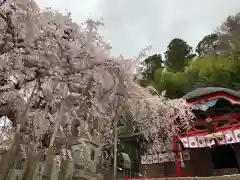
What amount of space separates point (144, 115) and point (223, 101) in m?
5.26

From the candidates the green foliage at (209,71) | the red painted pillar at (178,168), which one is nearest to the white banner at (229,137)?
the red painted pillar at (178,168)

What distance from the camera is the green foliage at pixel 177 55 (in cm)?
2831

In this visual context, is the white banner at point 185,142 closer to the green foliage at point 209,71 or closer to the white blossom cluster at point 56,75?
the white blossom cluster at point 56,75

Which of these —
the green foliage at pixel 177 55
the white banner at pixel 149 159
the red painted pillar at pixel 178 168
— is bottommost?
the red painted pillar at pixel 178 168

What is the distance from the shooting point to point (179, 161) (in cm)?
1320

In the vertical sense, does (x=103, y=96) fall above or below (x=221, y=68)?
below

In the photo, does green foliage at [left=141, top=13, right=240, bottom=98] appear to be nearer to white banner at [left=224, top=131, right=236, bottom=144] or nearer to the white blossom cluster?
white banner at [left=224, top=131, right=236, bottom=144]

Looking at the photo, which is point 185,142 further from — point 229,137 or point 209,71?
point 209,71

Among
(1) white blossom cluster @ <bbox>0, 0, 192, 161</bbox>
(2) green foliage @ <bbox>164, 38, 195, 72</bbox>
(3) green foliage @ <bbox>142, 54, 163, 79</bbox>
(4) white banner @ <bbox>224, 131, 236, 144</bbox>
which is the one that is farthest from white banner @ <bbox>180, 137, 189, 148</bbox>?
(2) green foliage @ <bbox>164, 38, 195, 72</bbox>

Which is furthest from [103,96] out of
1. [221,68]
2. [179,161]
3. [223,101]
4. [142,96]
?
[221,68]

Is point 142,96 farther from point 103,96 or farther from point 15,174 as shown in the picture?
point 15,174


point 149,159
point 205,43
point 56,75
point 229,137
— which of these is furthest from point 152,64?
point 56,75

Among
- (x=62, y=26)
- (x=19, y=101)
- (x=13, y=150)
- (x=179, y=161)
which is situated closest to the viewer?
(x=13, y=150)

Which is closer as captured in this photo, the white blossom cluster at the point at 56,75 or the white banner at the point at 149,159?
the white blossom cluster at the point at 56,75
